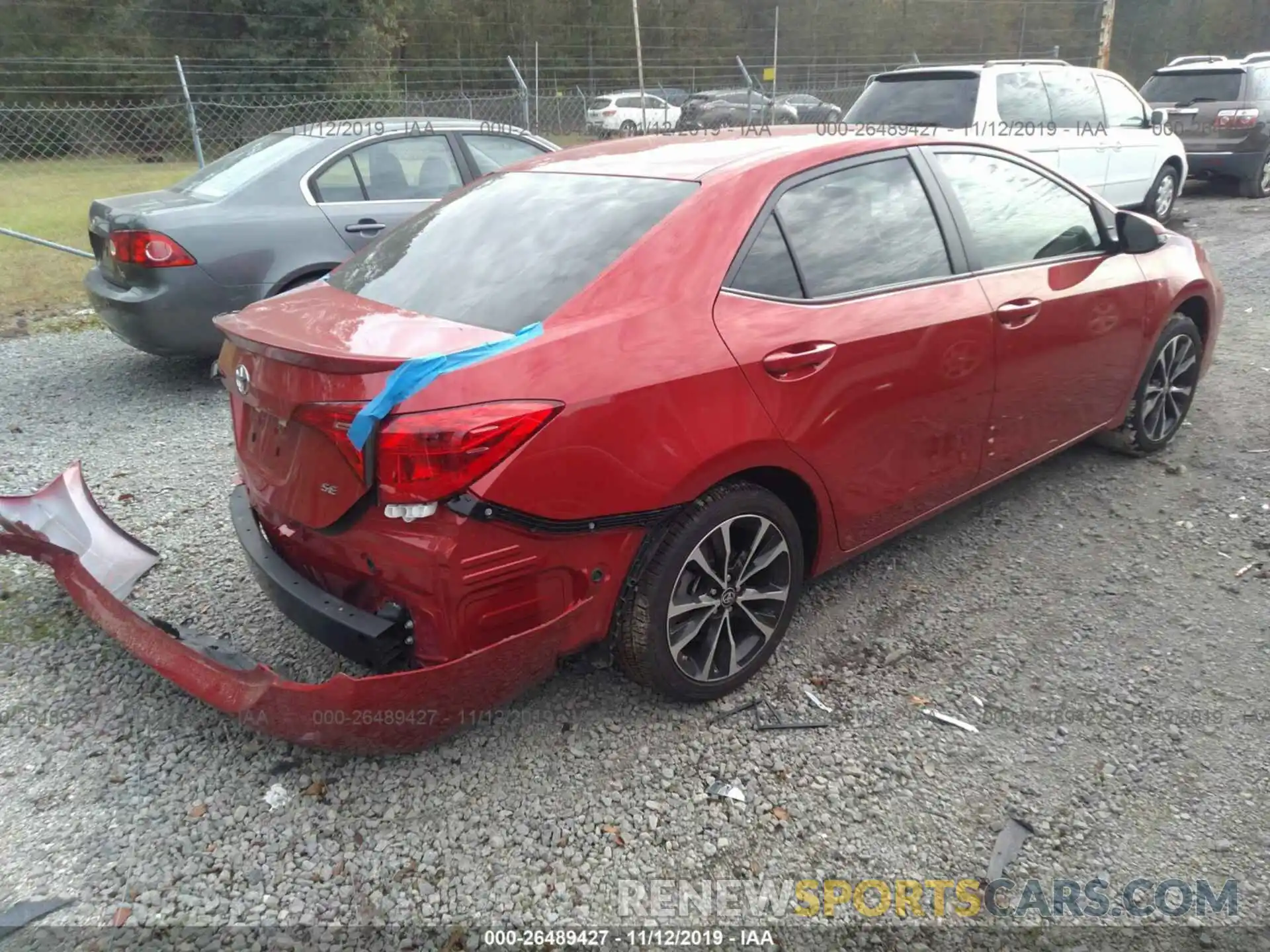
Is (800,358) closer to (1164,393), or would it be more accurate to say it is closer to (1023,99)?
(1164,393)

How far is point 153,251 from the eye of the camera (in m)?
5.28

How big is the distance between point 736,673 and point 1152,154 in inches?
380

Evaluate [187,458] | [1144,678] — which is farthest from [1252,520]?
[187,458]

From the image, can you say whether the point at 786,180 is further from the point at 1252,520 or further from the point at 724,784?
the point at 1252,520

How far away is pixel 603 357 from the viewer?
2363 mm

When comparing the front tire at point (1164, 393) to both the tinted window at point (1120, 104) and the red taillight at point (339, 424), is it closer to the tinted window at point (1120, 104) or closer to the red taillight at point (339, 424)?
the red taillight at point (339, 424)

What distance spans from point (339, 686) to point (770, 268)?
5.66 ft

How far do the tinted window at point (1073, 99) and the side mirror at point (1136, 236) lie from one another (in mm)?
5432

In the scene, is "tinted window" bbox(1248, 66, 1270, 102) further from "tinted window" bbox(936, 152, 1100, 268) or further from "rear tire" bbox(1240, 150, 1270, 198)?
"tinted window" bbox(936, 152, 1100, 268)

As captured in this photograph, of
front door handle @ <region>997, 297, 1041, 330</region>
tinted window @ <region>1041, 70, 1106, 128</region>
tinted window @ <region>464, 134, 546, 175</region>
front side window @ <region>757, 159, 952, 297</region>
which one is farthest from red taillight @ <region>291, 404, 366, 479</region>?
tinted window @ <region>1041, 70, 1106, 128</region>

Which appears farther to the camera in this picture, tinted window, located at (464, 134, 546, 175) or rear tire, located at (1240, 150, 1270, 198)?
rear tire, located at (1240, 150, 1270, 198)

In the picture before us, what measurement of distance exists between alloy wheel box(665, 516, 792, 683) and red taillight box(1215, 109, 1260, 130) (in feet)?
41.1

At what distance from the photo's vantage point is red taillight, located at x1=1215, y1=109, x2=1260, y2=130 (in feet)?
38.2

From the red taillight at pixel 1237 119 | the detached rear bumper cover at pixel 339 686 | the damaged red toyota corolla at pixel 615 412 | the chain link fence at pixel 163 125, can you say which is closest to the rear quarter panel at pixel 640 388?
the damaged red toyota corolla at pixel 615 412
